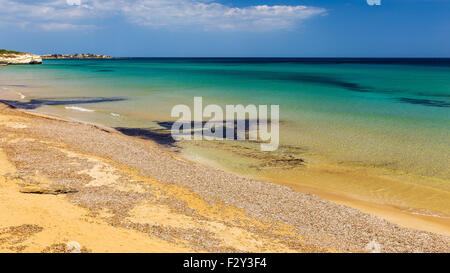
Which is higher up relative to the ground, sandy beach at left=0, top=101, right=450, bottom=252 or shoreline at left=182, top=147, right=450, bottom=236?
sandy beach at left=0, top=101, right=450, bottom=252

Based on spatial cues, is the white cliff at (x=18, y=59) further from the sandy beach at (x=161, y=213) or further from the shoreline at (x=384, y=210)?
the shoreline at (x=384, y=210)

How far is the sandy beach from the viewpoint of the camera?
826 cm

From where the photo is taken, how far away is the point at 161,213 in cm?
994

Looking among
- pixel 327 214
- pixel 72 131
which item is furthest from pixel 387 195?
pixel 72 131

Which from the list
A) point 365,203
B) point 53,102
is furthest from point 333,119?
point 53,102

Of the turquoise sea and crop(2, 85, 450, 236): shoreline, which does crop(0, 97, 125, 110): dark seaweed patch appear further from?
crop(2, 85, 450, 236): shoreline

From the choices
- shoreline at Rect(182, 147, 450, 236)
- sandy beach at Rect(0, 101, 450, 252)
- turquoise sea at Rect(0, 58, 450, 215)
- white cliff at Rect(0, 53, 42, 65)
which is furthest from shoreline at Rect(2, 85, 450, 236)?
white cliff at Rect(0, 53, 42, 65)

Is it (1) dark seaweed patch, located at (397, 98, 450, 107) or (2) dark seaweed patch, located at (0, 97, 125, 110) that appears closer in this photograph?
(2) dark seaweed patch, located at (0, 97, 125, 110)

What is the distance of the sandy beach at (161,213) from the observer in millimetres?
8258

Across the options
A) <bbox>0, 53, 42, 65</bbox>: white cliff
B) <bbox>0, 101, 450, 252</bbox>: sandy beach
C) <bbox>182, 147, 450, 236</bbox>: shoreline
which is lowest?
<bbox>182, 147, 450, 236</bbox>: shoreline

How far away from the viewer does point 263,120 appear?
27016 mm

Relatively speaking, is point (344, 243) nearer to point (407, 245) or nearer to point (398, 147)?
point (407, 245)

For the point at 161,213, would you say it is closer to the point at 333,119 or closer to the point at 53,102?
the point at 333,119
